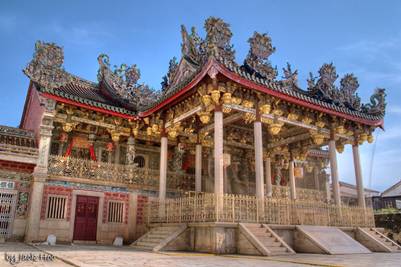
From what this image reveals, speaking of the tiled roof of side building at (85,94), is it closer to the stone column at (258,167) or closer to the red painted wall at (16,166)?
the red painted wall at (16,166)

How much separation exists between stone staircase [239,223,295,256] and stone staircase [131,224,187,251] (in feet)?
8.49

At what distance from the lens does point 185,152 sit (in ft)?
68.4

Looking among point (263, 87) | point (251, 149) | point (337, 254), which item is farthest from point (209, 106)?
point (251, 149)

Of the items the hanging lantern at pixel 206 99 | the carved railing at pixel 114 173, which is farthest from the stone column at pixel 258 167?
the carved railing at pixel 114 173

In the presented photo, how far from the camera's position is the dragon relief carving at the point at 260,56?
14731 mm

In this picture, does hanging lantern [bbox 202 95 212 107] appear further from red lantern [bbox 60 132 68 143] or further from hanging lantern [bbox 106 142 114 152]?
red lantern [bbox 60 132 68 143]

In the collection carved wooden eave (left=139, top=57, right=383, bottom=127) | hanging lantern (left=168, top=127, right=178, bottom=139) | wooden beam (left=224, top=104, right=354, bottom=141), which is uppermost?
carved wooden eave (left=139, top=57, right=383, bottom=127)

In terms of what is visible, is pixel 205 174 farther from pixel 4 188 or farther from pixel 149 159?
pixel 4 188

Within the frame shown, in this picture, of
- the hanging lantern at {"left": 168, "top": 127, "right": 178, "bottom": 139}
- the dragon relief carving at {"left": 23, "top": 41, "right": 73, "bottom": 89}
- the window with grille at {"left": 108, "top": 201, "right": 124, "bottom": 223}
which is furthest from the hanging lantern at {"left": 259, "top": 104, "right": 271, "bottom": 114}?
the dragon relief carving at {"left": 23, "top": 41, "right": 73, "bottom": 89}

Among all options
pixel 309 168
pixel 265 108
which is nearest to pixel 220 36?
pixel 265 108

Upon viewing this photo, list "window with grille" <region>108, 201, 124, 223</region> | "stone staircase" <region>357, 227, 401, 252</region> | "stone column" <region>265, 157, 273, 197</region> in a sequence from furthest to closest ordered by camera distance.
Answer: "stone column" <region>265, 157, 273, 197</region>
"window with grille" <region>108, 201, 124, 223</region>
"stone staircase" <region>357, 227, 401, 252</region>

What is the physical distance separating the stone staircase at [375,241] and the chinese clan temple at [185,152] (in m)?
0.07

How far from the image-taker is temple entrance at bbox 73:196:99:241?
1588 centimetres

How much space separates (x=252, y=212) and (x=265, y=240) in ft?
4.91
